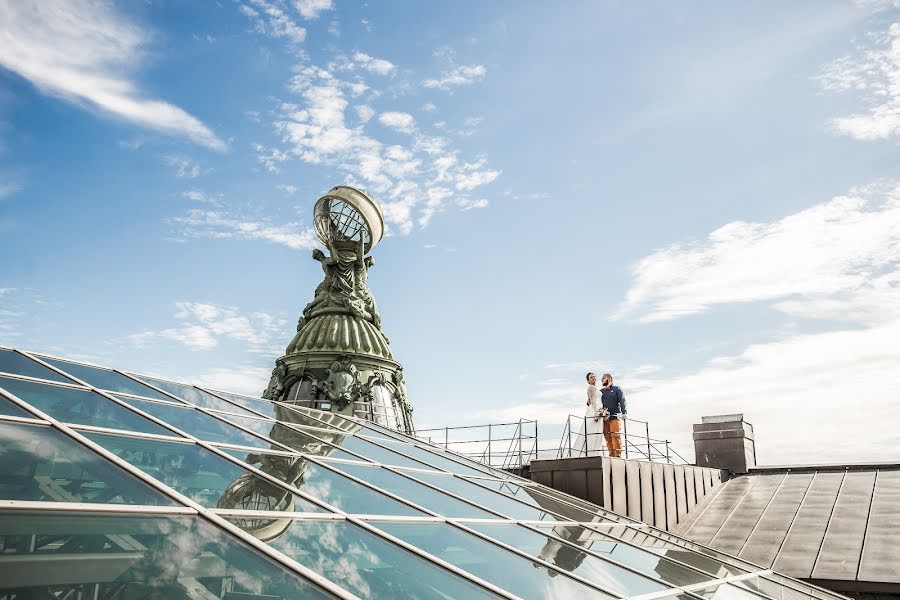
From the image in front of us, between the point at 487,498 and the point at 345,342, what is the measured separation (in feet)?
58.9

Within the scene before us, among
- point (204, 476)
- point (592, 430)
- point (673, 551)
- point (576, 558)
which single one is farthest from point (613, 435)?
A: point (204, 476)

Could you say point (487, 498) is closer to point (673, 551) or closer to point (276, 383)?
point (673, 551)

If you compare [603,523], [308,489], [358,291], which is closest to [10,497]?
[308,489]

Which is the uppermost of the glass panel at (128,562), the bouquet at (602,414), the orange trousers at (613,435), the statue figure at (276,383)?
the statue figure at (276,383)

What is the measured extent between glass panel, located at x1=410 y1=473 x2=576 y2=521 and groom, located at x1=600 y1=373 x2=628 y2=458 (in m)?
4.76

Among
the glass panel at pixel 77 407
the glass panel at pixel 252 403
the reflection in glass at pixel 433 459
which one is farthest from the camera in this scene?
the glass panel at pixel 252 403

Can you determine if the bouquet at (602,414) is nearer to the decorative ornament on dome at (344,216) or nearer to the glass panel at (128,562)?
the glass panel at (128,562)

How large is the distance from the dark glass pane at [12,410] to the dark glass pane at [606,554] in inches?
150

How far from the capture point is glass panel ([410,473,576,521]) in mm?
7574

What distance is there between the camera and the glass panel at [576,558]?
5414 mm

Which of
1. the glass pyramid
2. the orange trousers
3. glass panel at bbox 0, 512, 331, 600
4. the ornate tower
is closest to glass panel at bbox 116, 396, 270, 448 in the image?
the glass pyramid

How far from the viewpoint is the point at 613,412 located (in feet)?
42.1

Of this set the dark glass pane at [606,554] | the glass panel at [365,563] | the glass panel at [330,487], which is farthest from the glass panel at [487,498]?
the glass panel at [365,563]

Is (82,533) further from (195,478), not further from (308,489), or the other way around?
(308,489)
